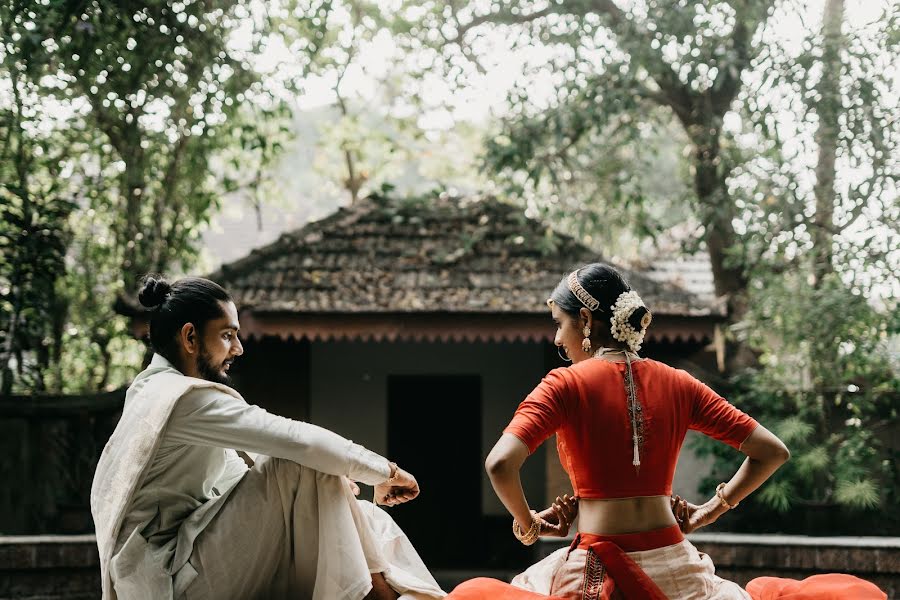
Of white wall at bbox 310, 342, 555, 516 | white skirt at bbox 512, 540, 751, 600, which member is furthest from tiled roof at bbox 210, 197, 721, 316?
white skirt at bbox 512, 540, 751, 600

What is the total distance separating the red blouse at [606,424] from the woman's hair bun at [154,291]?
1309 millimetres

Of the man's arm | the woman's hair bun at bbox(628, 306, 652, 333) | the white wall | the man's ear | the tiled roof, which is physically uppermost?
the tiled roof

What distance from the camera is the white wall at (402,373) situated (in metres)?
9.34

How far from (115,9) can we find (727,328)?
643cm

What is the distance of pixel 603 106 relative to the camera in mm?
8828

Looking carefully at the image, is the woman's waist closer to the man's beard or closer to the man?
the man

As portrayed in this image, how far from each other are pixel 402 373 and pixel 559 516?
680 cm

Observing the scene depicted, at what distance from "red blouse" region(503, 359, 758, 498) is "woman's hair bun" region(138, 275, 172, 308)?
131 centimetres

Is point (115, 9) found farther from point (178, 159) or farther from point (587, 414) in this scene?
point (587, 414)

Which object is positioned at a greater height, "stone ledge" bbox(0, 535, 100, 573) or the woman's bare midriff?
the woman's bare midriff

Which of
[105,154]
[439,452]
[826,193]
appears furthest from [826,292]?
[105,154]

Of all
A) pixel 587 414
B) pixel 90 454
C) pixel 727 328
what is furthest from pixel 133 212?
pixel 587 414

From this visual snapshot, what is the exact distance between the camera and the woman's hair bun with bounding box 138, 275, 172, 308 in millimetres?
3096

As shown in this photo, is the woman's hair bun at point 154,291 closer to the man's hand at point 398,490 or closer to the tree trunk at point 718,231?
the man's hand at point 398,490
